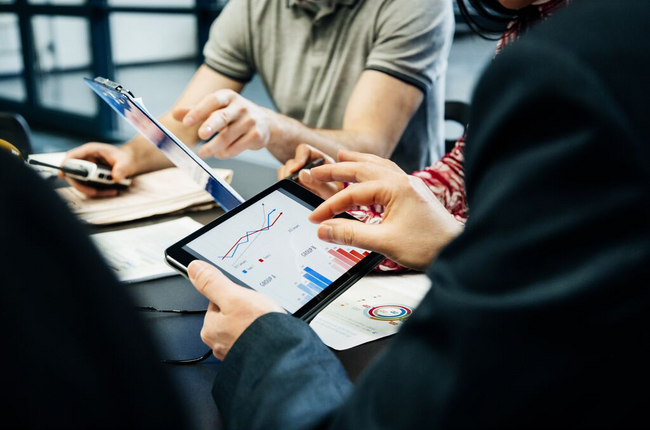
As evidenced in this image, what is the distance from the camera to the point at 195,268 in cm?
67

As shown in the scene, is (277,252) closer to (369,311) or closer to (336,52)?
(369,311)

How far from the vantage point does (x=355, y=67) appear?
59.1 inches

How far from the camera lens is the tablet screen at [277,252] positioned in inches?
27.9

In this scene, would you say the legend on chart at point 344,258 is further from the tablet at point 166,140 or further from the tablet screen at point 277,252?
the tablet at point 166,140

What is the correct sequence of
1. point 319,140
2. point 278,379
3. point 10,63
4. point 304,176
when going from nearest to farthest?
point 278,379 < point 304,176 < point 319,140 < point 10,63

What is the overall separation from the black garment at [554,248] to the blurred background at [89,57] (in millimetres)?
3221

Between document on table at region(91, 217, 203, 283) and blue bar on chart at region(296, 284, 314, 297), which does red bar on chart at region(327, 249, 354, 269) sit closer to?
blue bar on chart at region(296, 284, 314, 297)

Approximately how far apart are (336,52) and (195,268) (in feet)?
3.23

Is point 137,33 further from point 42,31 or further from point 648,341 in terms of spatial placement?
point 648,341

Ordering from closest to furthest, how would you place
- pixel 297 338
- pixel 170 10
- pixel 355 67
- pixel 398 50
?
pixel 297 338 < pixel 398 50 < pixel 355 67 < pixel 170 10

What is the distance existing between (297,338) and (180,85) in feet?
15.5

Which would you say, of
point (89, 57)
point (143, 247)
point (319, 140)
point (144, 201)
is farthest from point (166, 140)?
point (89, 57)

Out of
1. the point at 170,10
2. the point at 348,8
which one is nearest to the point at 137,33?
the point at 170,10

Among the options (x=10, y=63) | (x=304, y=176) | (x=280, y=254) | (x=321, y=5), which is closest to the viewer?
(x=280, y=254)
